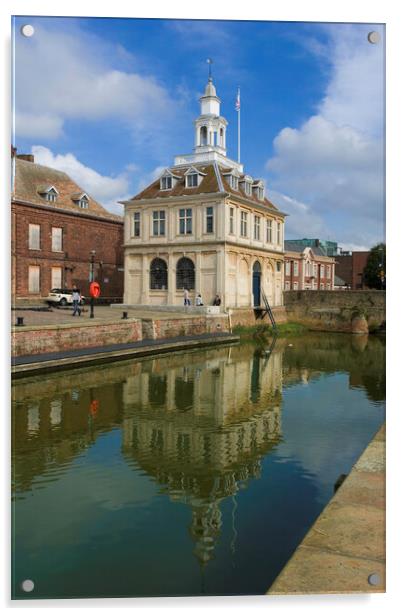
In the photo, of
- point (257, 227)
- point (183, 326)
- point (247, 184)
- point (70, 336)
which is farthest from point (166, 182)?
point (70, 336)

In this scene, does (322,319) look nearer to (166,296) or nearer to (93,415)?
(166,296)

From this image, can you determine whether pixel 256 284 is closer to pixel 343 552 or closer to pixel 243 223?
pixel 243 223

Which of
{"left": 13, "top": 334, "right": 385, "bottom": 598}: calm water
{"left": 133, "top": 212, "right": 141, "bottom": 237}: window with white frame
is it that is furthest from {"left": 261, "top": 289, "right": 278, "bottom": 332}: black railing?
{"left": 13, "top": 334, "right": 385, "bottom": 598}: calm water

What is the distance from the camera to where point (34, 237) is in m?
36.9

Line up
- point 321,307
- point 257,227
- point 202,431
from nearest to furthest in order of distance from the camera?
point 202,431 → point 257,227 → point 321,307

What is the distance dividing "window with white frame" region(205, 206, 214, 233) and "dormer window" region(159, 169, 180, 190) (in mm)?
3683

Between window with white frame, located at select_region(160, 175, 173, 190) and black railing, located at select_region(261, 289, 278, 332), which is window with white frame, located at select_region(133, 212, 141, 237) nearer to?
window with white frame, located at select_region(160, 175, 173, 190)

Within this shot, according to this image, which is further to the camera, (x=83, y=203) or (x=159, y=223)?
(x=83, y=203)

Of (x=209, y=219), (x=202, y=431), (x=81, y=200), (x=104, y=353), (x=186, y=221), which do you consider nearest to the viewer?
(x=202, y=431)

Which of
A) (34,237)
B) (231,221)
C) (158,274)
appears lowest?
(158,274)

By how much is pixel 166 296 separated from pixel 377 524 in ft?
108

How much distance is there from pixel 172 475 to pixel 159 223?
30.2 metres

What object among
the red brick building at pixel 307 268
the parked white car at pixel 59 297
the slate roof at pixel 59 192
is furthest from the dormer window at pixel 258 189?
the parked white car at pixel 59 297
